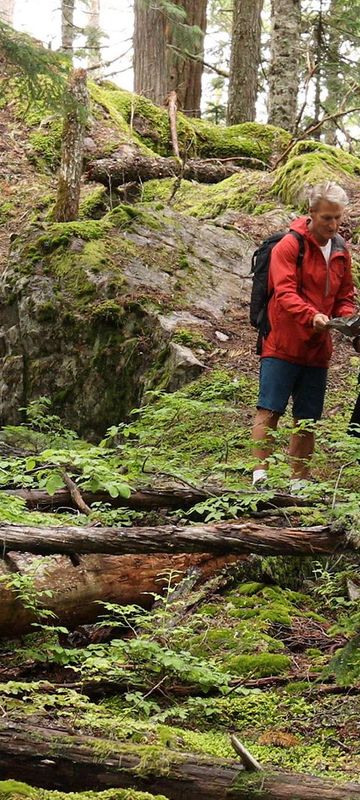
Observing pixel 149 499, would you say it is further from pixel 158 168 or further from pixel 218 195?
pixel 158 168

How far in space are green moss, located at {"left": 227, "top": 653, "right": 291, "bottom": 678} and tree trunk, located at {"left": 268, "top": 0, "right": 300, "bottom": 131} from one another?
478 inches

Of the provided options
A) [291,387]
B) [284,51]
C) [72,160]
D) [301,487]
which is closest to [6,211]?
[72,160]

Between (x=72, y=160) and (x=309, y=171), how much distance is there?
3.10m

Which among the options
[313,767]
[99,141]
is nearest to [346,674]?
[313,767]

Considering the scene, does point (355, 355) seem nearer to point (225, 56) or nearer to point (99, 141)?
point (99, 141)

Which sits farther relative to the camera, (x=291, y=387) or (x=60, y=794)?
(x=291, y=387)

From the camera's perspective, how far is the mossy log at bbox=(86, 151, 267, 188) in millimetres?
11531

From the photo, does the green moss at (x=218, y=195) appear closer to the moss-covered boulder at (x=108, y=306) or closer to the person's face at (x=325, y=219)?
the moss-covered boulder at (x=108, y=306)

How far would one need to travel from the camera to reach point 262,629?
4.17 m

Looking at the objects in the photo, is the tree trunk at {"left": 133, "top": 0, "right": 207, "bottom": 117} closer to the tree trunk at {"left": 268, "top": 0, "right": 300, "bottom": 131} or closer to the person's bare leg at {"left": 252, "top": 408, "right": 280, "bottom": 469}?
the tree trunk at {"left": 268, "top": 0, "right": 300, "bottom": 131}

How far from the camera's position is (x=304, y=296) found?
563 cm

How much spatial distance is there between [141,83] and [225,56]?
1023cm

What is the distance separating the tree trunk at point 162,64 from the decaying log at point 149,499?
11586 mm

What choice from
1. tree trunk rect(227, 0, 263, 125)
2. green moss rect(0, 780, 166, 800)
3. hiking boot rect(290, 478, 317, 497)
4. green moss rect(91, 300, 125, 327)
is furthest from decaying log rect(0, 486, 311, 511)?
tree trunk rect(227, 0, 263, 125)
